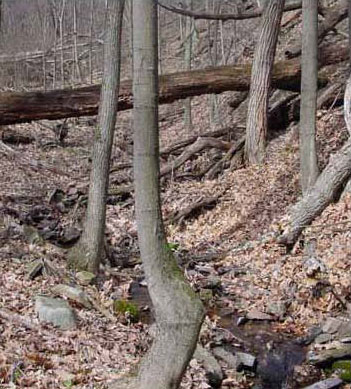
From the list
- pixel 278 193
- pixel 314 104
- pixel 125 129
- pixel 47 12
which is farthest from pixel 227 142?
pixel 47 12

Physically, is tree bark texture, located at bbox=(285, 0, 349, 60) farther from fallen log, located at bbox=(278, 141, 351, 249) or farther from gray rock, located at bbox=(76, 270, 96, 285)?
gray rock, located at bbox=(76, 270, 96, 285)

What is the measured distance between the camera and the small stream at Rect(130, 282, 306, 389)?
748 centimetres

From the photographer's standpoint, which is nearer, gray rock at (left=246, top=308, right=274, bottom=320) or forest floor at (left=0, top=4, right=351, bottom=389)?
forest floor at (left=0, top=4, right=351, bottom=389)

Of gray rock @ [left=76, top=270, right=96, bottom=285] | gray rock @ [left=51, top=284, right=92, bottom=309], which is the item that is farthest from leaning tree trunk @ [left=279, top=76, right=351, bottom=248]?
gray rock @ [left=51, top=284, right=92, bottom=309]

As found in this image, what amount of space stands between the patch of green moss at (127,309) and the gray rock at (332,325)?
Result: 100 inches

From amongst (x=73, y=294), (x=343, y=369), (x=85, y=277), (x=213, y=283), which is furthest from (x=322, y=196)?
(x=73, y=294)

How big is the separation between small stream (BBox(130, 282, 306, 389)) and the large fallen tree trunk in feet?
19.5

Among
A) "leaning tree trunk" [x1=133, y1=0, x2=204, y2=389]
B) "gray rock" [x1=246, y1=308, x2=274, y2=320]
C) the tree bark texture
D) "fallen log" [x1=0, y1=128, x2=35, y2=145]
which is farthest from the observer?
"fallen log" [x1=0, y1=128, x2=35, y2=145]

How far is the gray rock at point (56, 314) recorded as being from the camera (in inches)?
289

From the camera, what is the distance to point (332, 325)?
8.43 m

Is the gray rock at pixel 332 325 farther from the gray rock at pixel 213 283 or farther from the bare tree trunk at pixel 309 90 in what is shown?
the bare tree trunk at pixel 309 90

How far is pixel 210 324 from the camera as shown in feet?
28.9

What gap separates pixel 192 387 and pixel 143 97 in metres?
3.07

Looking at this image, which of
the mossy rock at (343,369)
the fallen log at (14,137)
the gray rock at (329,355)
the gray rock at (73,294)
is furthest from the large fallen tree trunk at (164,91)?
the mossy rock at (343,369)
